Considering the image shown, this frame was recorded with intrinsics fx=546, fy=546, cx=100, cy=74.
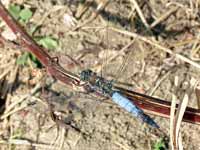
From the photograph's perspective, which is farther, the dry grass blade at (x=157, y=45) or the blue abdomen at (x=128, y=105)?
the dry grass blade at (x=157, y=45)

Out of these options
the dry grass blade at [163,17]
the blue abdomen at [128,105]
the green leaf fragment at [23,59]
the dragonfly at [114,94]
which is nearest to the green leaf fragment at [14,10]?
the green leaf fragment at [23,59]

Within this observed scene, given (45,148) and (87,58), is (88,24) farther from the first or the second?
(45,148)

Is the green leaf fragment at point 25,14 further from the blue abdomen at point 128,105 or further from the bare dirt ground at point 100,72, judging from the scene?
the blue abdomen at point 128,105

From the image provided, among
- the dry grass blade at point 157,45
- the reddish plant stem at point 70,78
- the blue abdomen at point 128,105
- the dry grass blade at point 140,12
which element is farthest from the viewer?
the dry grass blade at point 140,12

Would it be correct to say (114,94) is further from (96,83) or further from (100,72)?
(100,72)

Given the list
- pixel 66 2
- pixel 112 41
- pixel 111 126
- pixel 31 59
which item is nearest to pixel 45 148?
pixel 111 126

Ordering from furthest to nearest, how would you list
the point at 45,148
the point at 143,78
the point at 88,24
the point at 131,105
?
the point at 88,24
the point at 143,78
the point at 45,148
the point at 131,105
